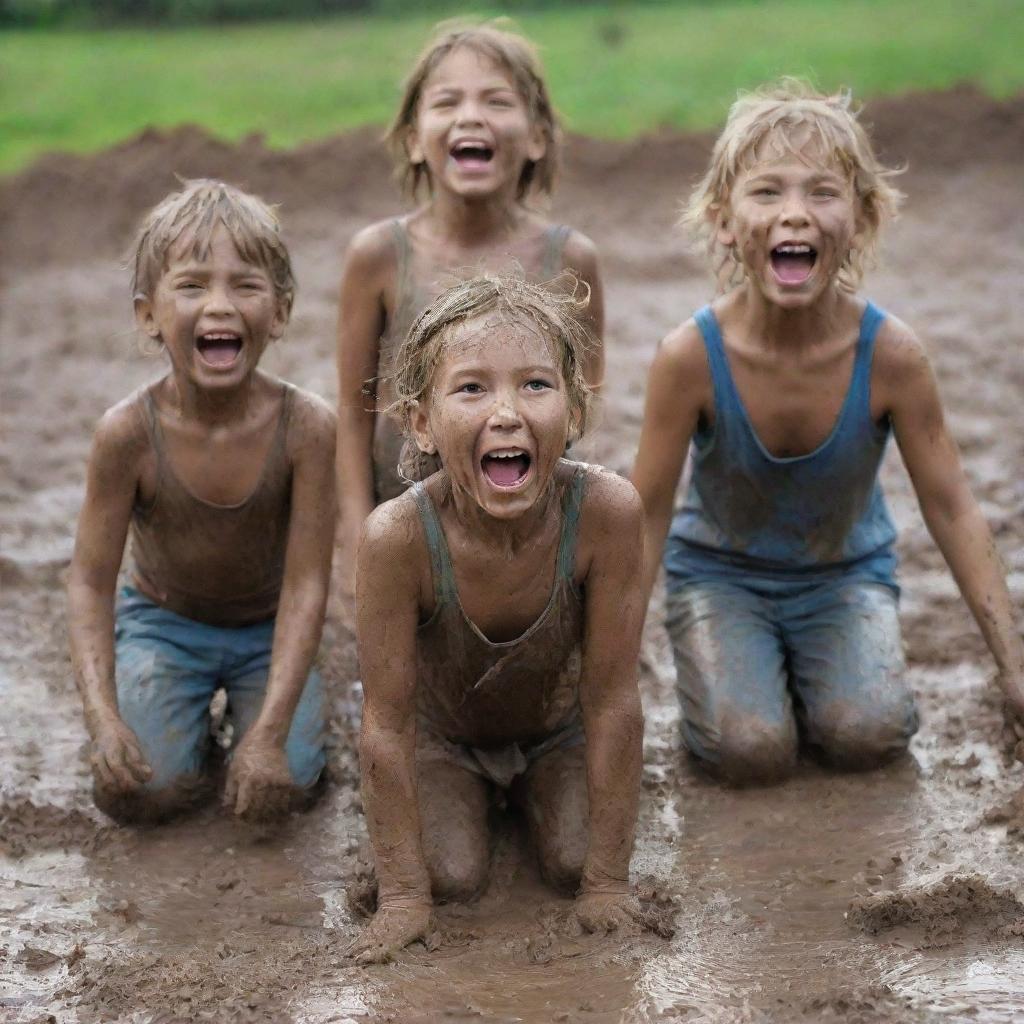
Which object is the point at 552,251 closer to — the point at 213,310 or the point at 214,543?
the point at 213,310

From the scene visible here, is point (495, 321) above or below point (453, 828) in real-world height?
above

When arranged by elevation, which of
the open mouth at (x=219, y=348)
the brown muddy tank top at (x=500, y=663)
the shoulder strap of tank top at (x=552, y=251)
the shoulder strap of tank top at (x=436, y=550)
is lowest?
the brown muddy tank top at (x=500, y=663)

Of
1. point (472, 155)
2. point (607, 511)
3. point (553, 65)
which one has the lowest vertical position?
point (607, 511)

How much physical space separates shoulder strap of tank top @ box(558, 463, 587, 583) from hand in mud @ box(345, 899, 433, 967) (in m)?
0.67

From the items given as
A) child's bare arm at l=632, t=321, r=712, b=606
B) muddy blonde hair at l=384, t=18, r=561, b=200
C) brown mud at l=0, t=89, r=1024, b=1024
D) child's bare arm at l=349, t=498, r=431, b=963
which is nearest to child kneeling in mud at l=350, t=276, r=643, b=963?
child's bare arm at l=349, t=498, r=431, b=963

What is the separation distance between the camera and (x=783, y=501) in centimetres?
398

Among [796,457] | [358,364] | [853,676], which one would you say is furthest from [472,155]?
[853,676]

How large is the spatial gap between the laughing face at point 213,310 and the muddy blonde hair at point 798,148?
3.41ft

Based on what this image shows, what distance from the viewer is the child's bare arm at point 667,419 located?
3.88 metres

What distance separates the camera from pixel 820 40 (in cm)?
1052

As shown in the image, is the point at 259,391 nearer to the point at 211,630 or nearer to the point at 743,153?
the point at 211,630

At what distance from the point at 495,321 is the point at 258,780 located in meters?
1.10

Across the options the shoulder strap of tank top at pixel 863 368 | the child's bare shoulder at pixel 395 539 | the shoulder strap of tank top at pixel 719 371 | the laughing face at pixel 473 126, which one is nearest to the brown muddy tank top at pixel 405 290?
the laughing face at pixel 473 126

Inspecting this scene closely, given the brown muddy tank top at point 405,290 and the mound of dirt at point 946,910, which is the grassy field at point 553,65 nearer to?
the brown muddy tank top at point 405,290
